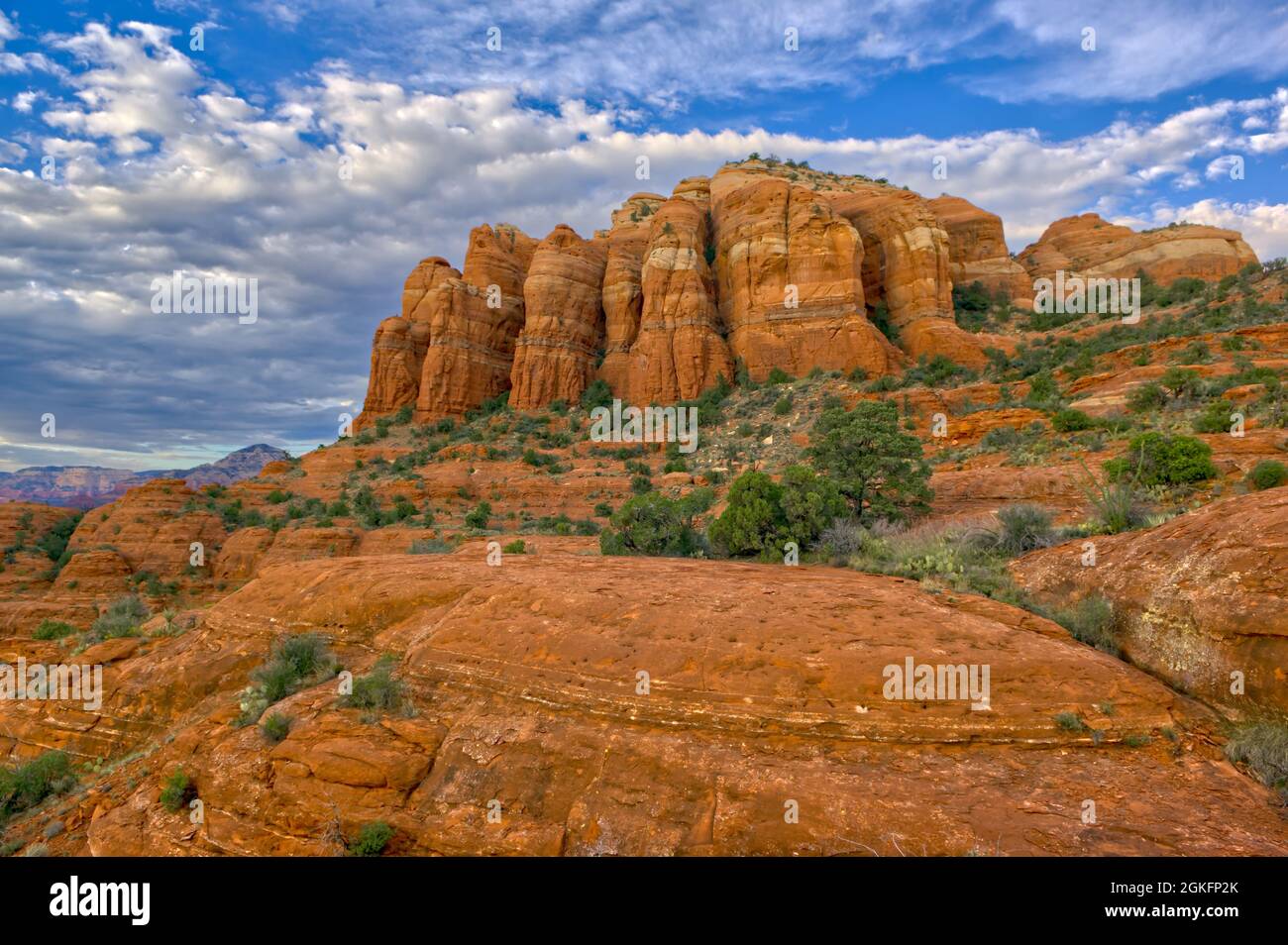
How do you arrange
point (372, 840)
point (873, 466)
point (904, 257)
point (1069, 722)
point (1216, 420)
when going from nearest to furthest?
point (372, 840) → point (1069, 722) → point (1216, 420) → point (873, 466) → point (904, 257)

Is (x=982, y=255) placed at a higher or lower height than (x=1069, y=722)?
higher

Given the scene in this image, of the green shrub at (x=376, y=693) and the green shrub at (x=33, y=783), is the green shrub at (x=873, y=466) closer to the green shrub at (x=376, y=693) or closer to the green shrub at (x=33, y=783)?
the green shrub at (x=376, y=693)

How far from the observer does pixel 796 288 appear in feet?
127

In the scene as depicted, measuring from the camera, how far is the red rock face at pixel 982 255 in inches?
1718

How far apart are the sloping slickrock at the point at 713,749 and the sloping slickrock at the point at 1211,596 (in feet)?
1.46

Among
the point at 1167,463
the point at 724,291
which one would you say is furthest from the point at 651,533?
the point at 724,291

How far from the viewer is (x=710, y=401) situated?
38.4 m

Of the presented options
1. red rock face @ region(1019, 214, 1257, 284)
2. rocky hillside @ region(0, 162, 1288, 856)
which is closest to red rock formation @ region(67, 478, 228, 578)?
rocky hillside @ region(0, 162, 1288, 856)

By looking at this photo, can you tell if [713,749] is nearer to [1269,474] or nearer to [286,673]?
[286,673]

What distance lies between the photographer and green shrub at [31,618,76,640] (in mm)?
22172

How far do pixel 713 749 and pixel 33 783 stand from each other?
9458mm

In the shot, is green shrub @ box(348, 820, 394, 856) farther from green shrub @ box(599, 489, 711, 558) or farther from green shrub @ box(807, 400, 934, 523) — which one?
green shrub @ box(807, 400, 934, 523)

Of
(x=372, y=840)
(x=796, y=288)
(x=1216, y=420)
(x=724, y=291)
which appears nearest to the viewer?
(x=372, y=840)

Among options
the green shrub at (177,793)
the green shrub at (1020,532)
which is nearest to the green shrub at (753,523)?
the green shrub at (1020,532)
